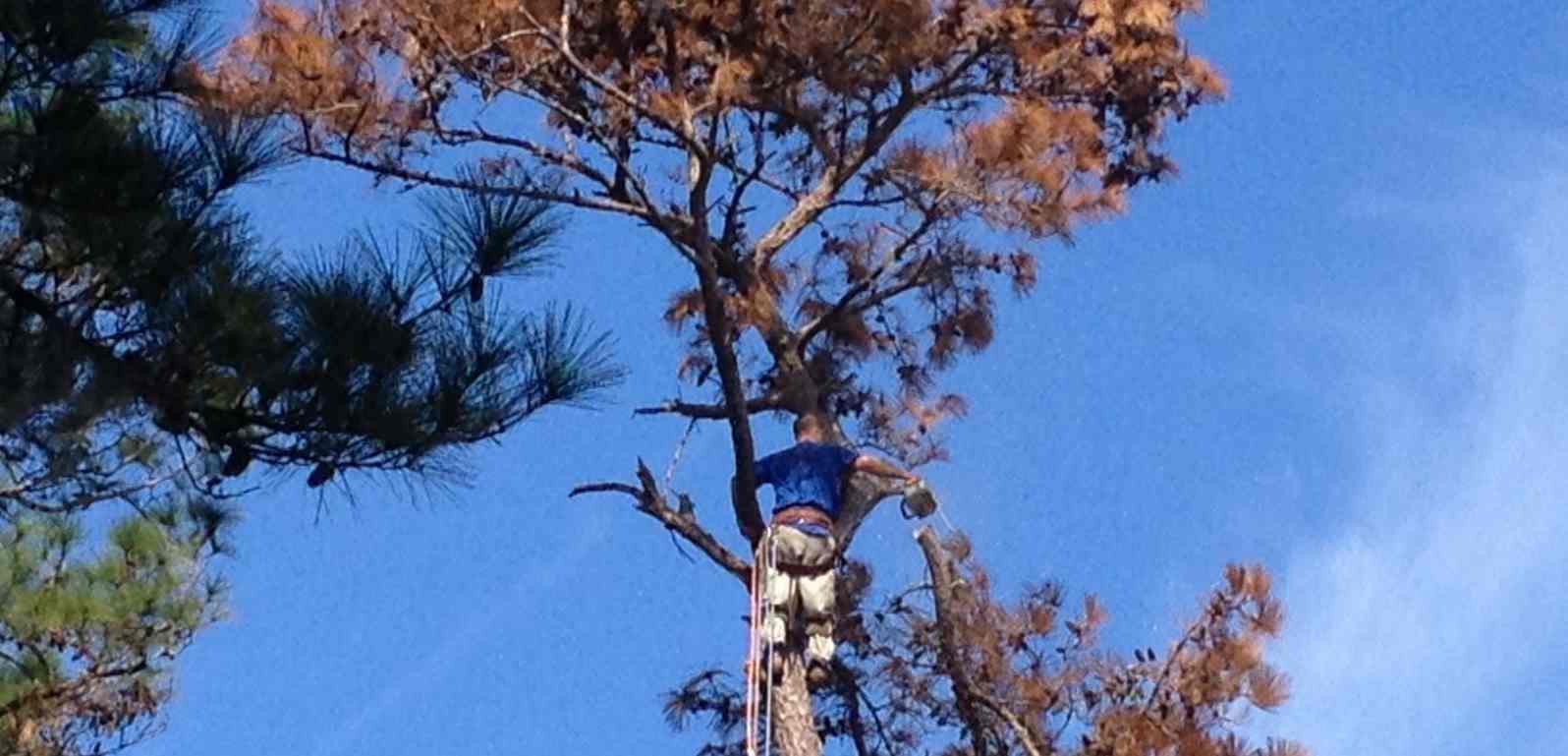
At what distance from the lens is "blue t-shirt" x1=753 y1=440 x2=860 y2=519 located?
7066 mm

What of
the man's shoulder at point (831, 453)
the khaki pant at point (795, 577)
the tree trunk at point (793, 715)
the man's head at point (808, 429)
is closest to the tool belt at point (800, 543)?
the khaki pant at point (795, 577)

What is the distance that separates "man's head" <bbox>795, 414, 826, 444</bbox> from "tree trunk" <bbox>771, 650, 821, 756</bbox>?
589mm

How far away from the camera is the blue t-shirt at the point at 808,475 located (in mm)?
7066

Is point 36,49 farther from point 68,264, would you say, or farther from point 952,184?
point 952,184

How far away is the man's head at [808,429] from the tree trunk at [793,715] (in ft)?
1.93

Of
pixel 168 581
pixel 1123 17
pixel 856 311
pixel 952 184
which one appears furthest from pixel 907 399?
pixel 168 581

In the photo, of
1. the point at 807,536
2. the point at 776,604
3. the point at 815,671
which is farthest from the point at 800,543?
the point at 815,671

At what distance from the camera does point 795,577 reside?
704 centimetres

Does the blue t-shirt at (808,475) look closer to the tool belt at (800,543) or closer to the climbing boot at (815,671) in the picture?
the tool belt at (800,543)

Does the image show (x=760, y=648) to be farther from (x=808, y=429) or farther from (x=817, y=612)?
(x=808, y=429)

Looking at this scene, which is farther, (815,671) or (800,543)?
(815,671)

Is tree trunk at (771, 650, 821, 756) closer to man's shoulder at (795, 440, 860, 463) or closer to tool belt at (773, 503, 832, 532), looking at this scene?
tool belt at (773, 503, 832, 532)

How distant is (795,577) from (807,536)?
0.36 feet

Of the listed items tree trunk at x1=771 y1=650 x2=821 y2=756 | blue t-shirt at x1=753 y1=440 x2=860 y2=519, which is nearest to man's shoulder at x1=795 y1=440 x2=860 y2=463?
blue t-shirt at x1=753 y1=440 x2=860 y2=519
